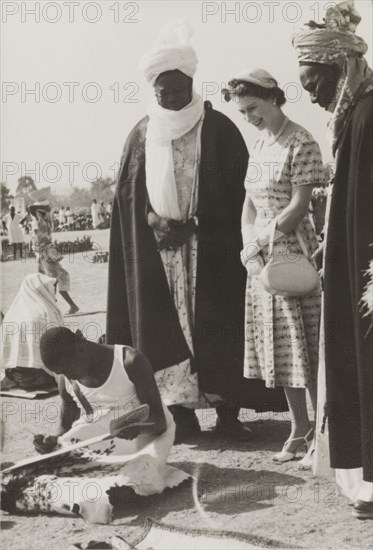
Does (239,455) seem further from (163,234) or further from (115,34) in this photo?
(115,34)

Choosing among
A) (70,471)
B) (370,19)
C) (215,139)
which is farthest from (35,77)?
(70,471)

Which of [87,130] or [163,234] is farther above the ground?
[87,130]

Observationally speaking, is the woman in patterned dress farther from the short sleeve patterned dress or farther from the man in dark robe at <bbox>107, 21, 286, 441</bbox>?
the man in dark robe at <bbox>107, 21, 286, 441</bbox>

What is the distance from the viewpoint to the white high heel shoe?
197 inches

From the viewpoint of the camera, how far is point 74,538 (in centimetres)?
433

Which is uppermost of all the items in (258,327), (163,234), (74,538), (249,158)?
(249,158)

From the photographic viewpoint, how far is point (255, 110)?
4.92 metres

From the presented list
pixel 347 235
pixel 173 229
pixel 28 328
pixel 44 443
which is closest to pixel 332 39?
pixel 347 235

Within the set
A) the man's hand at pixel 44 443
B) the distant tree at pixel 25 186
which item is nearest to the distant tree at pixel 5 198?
the distant tree at pixel 25 186

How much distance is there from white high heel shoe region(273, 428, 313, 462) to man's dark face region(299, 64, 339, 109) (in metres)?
1.83

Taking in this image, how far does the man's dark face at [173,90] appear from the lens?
17.0 feet

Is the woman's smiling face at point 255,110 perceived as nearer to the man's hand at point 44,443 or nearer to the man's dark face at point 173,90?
the man's dark face at point 173,90

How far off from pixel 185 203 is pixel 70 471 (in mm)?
1700

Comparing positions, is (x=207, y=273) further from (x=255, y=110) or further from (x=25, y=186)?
(x=25, y=186)
